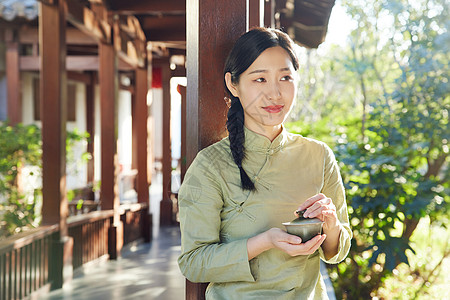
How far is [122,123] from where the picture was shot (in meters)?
14.7

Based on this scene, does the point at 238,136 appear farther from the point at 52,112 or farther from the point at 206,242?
the point at 52,112

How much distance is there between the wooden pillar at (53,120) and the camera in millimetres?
5215

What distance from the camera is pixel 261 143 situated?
1.52 m

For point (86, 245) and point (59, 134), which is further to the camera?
point (86, 245)

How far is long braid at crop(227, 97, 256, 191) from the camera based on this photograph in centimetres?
145

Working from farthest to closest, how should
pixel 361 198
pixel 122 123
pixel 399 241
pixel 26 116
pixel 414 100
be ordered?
pixel 122 123 → pixel 26 116 → pixel 414 100 → pixel 361 198 → pixel 399 241

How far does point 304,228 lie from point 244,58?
0.49 metres

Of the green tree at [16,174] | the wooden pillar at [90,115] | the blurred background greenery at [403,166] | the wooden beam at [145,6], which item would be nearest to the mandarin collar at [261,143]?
the blurred background greenery at [403,166]

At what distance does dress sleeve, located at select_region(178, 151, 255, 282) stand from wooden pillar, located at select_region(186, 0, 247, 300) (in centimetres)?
23

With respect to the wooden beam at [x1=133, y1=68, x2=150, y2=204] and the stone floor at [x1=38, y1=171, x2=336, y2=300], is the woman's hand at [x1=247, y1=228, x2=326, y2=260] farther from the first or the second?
the wooden beam at [x1=133, y1=68, x2=150, y2=204]

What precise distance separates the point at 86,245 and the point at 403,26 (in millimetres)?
4192

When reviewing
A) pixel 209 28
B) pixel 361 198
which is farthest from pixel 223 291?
pixel 361 198

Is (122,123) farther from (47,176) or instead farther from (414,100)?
(414,100)

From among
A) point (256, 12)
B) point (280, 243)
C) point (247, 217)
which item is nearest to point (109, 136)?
point (256, 12)
